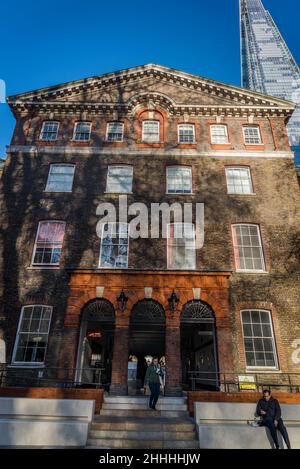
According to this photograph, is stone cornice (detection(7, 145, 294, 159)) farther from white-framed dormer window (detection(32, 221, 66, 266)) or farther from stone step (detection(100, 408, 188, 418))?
stone step (detection(100, 408, 188, 418))

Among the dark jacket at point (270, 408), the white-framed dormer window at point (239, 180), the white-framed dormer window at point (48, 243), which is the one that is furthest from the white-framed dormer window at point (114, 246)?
the dark jacket at point (270, 408)

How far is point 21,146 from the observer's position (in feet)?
61.0

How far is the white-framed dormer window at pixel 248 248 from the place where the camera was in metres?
15.4

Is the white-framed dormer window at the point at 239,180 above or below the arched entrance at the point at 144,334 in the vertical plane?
above

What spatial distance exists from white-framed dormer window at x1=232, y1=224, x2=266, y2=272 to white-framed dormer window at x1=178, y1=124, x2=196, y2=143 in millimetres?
6214

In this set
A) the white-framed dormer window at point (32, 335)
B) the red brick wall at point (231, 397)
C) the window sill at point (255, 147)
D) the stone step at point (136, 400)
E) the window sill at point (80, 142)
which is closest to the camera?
the red brick wall at point (231, 397)

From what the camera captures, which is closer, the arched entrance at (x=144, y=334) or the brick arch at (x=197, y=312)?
the brick arch at (x=197, y=312)

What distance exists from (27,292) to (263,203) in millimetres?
12901

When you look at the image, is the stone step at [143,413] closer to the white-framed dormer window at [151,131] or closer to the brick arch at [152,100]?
the white-framed dormer window at [151,131]

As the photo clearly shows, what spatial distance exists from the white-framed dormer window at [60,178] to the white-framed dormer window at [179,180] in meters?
5.58

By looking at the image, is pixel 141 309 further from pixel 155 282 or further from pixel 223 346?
pixel 223 346

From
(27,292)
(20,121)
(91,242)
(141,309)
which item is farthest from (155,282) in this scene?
(20,121)

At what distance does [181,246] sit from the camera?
15.8 m

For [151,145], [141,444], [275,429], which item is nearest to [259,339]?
[275,429]
